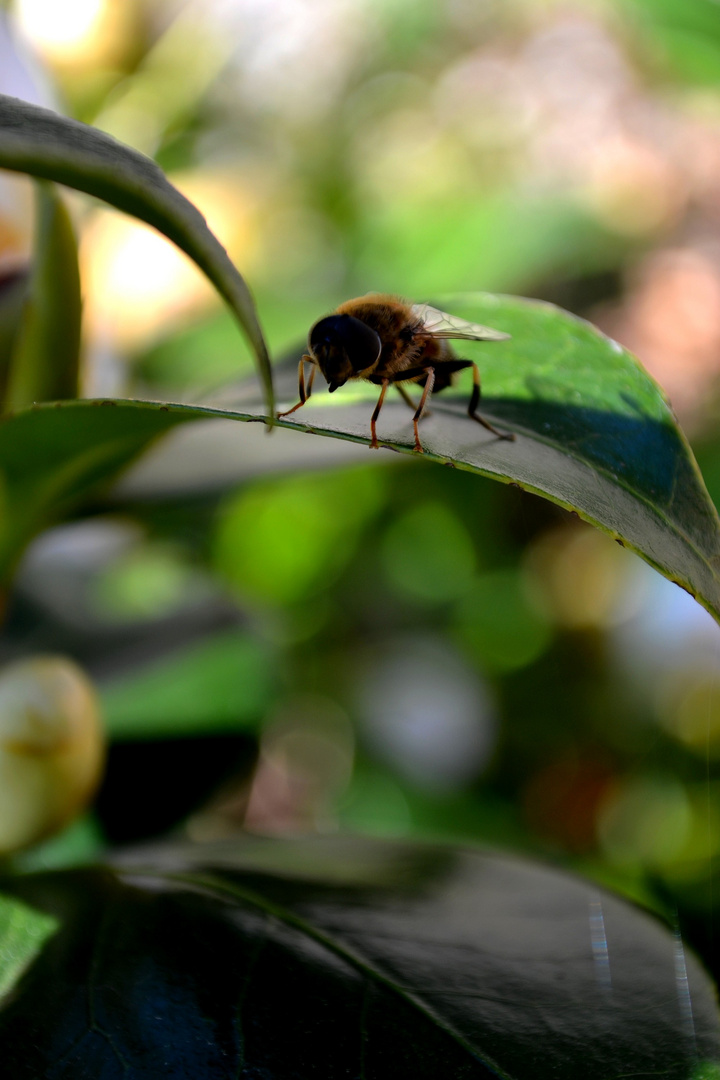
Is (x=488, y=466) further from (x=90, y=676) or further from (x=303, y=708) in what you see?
(x=303, y=708)

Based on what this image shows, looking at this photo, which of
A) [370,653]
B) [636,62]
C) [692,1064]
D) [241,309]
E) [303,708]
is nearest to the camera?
[241,309]

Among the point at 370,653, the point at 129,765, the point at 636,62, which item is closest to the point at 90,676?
the point at 129,765

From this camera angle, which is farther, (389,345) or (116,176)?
(389,345)

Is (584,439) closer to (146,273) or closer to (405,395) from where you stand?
(405,395)

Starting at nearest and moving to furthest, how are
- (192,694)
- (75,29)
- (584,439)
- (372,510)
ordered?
(584,439), (192,694), (75,29), (372,510)

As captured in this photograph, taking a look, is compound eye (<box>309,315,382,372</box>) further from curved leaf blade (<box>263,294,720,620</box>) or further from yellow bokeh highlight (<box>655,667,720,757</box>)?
yellow bokeh highlight (<box>655,667,720,757</box>)

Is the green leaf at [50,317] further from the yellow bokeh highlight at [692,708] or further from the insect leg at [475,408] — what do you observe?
the yellow bokeh highlight at [692,708]

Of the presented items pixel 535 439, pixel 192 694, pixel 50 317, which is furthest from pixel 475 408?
pixel 192 694

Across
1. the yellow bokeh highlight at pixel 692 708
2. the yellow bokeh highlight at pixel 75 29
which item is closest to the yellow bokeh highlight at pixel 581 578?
the yellow bokeh highlight at pixel 692 708

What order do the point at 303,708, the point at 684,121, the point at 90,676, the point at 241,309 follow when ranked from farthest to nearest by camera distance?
the point at 684,121 → the point at 303,708 → the point at 90,676 → the point at 241,309
